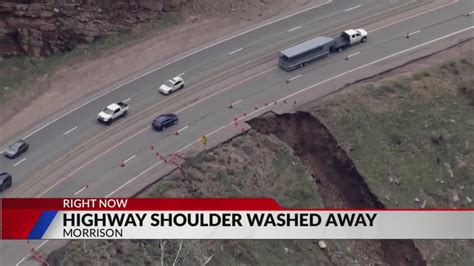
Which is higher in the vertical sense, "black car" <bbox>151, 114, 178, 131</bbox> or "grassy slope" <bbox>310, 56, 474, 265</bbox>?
"black car" <bbox>151, 114, 178, 131</bbox>

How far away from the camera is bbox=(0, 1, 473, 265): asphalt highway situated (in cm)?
6556

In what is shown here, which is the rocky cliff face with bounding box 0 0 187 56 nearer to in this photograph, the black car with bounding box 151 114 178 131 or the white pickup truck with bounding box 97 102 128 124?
the white pickup truck with bounding box 97 102 128 124

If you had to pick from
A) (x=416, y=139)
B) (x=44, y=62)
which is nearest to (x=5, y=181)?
(x=44, y=62)

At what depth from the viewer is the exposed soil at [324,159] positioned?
69.4m

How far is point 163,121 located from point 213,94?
22.1 feet

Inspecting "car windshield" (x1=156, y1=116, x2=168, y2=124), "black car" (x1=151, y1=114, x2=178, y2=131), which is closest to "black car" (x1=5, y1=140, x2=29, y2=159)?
"black car" (x1=151, y1=114, x2=178, y2=131)

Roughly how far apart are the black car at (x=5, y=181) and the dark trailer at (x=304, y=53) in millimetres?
28217

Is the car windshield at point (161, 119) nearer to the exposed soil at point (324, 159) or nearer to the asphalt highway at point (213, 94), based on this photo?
the asphalt highway at point (213, 94)

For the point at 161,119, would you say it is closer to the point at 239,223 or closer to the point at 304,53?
the point at 304,53

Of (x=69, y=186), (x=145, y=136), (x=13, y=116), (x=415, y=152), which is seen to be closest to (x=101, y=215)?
(x=69, y=186)

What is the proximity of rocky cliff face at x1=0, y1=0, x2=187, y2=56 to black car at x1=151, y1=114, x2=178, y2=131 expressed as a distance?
14905 mm

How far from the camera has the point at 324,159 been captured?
234ft

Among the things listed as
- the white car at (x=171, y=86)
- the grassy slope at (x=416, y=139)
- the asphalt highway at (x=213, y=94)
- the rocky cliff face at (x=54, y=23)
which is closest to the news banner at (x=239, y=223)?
the asphalt highway at (x=213, y=94)

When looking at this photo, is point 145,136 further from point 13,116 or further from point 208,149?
point 13,116
